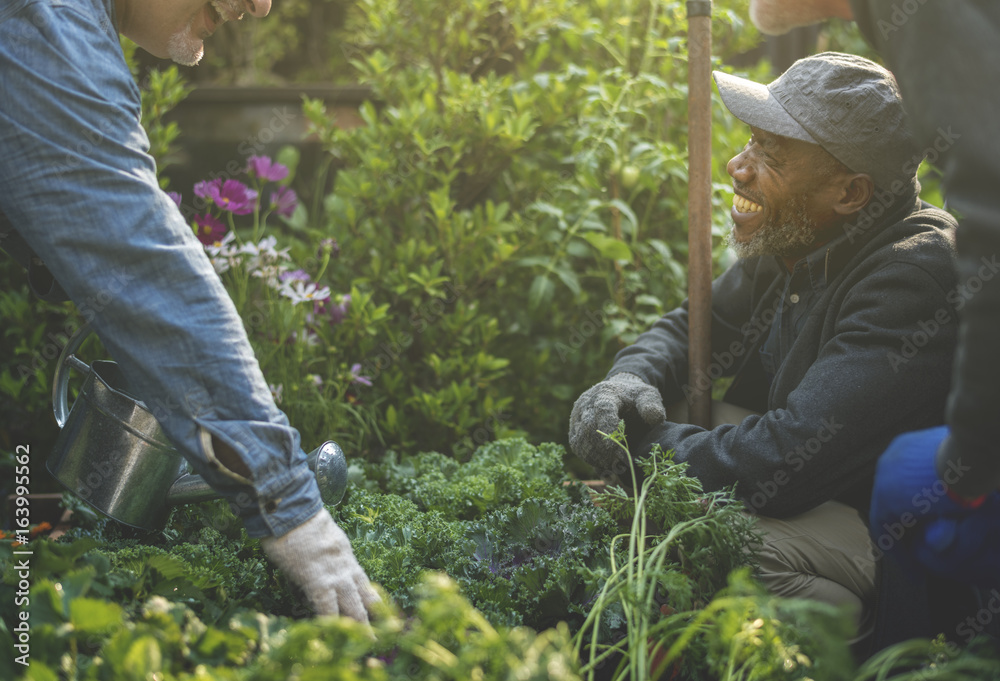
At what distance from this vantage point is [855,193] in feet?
5.60

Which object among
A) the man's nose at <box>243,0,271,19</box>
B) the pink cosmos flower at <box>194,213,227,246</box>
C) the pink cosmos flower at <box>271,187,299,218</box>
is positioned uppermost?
the man's nose at <box>243,0,271,19</box>

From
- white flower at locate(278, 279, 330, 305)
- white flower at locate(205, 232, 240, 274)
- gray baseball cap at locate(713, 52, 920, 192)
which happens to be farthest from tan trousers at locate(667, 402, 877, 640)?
white flower at locate(205, 232, 240, 274)

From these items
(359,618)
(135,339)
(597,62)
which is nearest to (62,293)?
(135,339)

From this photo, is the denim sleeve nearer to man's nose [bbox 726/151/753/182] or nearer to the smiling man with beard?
the smiling man with beard

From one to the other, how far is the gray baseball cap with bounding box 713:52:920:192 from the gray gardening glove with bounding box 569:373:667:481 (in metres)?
0.69

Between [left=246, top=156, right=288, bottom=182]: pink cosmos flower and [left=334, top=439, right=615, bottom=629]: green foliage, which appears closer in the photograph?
[left=334, top=439, right=615, bottom=629]: green foliage

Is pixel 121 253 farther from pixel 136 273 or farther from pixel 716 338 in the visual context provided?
pixel 716 338

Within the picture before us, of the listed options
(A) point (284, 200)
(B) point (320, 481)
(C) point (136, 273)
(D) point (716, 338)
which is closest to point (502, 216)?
(A) point (284, 200)

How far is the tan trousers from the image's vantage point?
62.9 inches

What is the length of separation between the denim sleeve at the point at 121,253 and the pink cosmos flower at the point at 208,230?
3.53 ft

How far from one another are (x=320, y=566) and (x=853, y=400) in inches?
41.9

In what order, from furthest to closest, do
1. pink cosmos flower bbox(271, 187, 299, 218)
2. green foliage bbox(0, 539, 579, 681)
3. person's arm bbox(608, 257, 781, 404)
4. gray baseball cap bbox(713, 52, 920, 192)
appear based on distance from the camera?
1. pink cosmos flower bbox(271, 187, 299, 218)
2. person's arm bbox(608, 257, 781, 404)
3. gray baseball cap bbox(713, 52, 920, 192)
4. green foliage bbox(0, 539, 579, 681)

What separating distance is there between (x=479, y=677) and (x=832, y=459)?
923 mm

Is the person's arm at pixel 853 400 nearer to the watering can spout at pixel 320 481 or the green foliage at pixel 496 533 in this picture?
the green foliage at pixel 496 533
